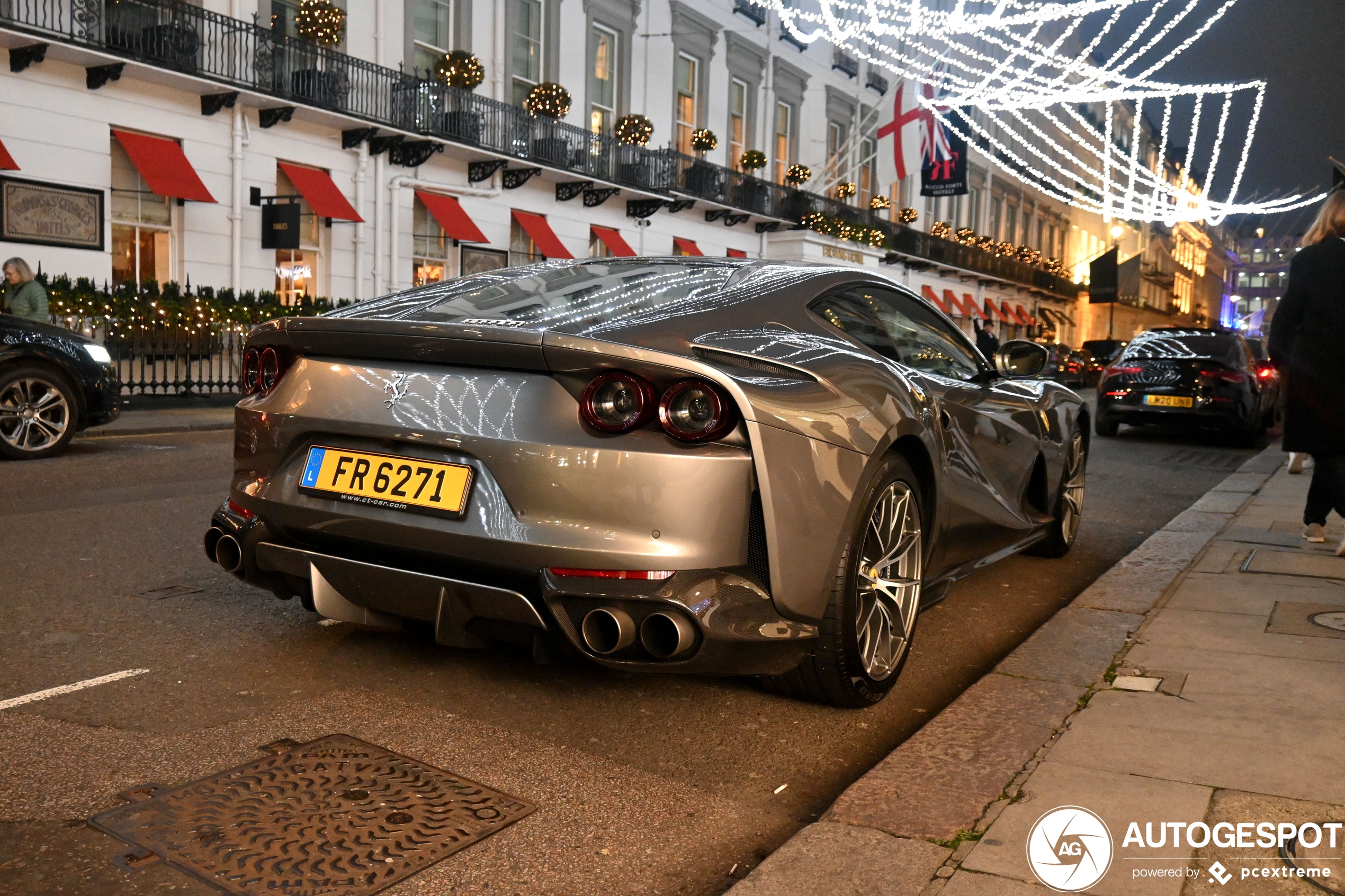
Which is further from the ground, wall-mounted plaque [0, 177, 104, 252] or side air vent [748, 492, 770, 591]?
wall-mounted plaque [0, 177, 104, 252]

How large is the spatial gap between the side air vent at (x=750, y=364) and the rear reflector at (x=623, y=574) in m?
0.55

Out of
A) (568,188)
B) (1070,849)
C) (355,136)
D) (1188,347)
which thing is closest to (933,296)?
(568,188)

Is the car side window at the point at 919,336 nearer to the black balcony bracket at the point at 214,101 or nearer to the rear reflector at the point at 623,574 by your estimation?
the rear reflector at the point at 623,574

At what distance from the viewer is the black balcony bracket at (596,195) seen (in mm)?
26219

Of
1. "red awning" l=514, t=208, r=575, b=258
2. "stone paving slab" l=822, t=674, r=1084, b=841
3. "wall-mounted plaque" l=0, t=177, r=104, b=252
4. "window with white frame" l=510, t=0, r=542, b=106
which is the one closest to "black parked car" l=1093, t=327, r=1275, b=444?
"stone paving slab" l=822, t=674, r=1084, b=841

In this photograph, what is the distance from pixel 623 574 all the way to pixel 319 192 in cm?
1814

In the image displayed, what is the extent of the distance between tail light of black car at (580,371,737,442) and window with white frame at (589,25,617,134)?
24.1 metres

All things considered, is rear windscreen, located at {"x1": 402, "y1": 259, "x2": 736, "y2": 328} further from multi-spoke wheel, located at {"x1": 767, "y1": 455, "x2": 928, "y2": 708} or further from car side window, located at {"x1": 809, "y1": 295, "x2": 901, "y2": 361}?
multi-spoke wheel, located at {"x1": 767, "y1": 455, "x2": 928, "y2": 708}

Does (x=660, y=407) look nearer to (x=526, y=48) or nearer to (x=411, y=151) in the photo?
(x=411, y=151)

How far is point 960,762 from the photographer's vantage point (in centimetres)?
309

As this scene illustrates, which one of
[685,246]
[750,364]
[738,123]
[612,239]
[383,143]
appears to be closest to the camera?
[750,364]

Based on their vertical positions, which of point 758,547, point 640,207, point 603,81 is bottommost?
point 758,547

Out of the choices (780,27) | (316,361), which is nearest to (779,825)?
(316,361)

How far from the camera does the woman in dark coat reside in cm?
580
